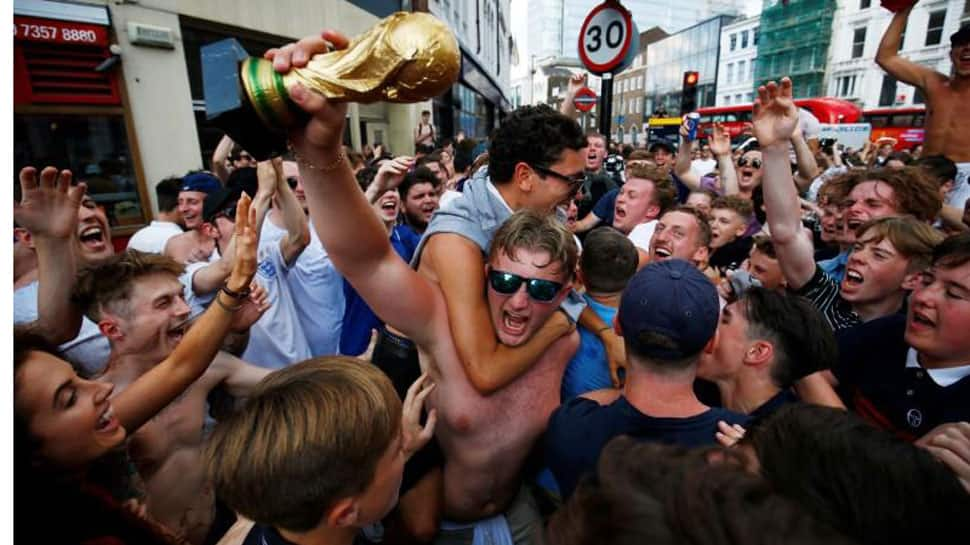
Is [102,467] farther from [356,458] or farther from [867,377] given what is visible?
[867,377]

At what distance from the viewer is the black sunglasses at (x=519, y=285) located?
1656 mm

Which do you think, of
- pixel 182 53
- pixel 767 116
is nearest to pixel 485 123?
pixel 182 53

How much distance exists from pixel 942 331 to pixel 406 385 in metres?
1.96

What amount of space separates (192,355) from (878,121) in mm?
30847

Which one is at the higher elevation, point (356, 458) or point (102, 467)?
point (356, 458)

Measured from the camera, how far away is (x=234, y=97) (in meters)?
1.03

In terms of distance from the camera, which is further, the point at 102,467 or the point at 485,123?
the point at 485,123

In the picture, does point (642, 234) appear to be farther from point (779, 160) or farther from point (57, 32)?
point (57, 32)

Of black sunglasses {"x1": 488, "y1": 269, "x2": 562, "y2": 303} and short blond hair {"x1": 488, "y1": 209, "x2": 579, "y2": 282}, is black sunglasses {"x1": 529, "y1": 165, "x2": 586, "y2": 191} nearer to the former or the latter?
short blond hair {"x1": 488, "y1": 209, "x2": 579, "y2": 282}

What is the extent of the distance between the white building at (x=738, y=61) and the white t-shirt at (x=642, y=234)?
2080 inches

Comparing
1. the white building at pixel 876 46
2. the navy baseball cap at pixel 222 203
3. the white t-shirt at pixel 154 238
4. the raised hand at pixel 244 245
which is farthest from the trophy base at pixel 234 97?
the white building at pixel 876 46

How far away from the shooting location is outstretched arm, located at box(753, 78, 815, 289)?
213 cm

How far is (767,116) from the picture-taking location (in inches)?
85.8

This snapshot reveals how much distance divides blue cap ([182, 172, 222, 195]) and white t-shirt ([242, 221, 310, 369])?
1303 mm
